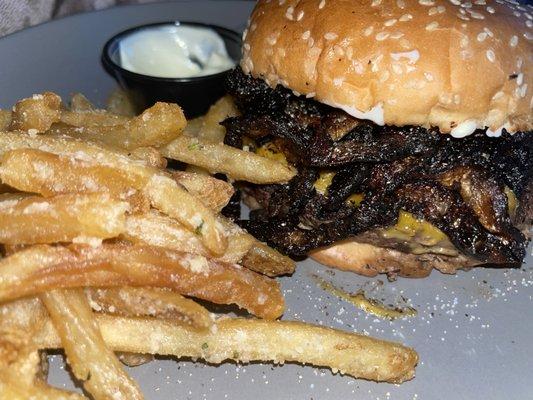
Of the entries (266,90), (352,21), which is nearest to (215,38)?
(266,90)

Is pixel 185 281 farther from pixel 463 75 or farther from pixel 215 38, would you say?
pixel 215 38

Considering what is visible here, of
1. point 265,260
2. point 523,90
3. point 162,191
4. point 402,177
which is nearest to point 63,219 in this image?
point 162,191

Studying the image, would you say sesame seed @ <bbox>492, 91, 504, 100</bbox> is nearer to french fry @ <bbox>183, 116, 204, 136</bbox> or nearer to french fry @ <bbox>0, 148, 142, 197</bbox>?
french fry @ <bbox>0, 148, 142, 197</bbox>

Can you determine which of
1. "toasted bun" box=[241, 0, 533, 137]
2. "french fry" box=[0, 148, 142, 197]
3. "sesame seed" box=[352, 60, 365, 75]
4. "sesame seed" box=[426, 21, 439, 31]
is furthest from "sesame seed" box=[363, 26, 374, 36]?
"french fry" box=[0, 148, 142, 197]

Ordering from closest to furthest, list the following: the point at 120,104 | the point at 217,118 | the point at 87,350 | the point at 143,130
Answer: the point at 87,350
the point at 143,130
the point at 217,118
the point at 120,104

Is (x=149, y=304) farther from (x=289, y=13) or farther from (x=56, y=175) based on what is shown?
(x=289, y=13)
